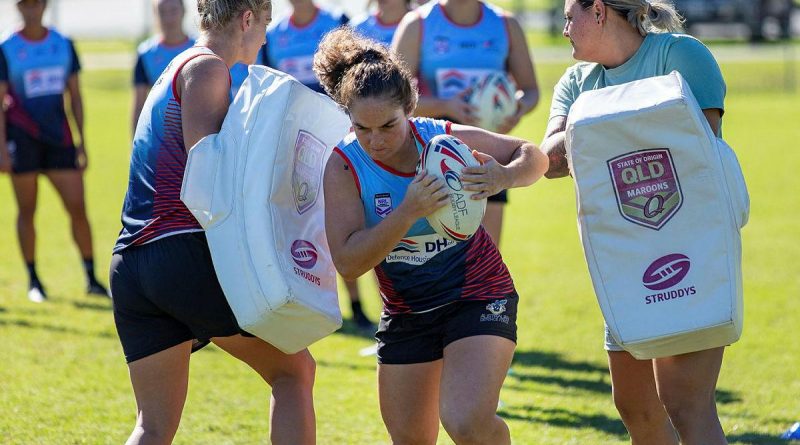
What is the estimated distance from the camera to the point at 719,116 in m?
3.93

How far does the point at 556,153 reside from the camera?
4.18m

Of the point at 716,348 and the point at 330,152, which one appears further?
the point at 330,152

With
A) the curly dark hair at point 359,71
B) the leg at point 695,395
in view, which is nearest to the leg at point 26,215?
the curly dark hair at point 359,71

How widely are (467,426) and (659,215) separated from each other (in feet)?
3.17

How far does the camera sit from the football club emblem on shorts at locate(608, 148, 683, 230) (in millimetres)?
3646

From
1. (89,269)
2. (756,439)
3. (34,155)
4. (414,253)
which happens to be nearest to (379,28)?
(34,155)

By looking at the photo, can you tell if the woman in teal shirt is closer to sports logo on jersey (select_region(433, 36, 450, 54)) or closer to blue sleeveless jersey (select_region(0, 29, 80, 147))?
sports logo on jersey (select_region(433, 36, 450, 54))

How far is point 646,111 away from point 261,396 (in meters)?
3.52

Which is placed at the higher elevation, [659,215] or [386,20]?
[659,215]

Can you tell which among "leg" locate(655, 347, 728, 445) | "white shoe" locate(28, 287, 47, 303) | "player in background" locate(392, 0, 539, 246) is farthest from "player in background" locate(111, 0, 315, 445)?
"white shoe" locate(28, 287, 47, 303)

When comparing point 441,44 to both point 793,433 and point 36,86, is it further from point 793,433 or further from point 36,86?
point 36,86

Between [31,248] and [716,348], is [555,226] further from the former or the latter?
[716,348]

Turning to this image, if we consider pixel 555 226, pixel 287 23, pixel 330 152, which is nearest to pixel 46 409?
pixel 330 152

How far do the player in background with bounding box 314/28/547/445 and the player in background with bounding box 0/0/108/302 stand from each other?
18.5 feet
